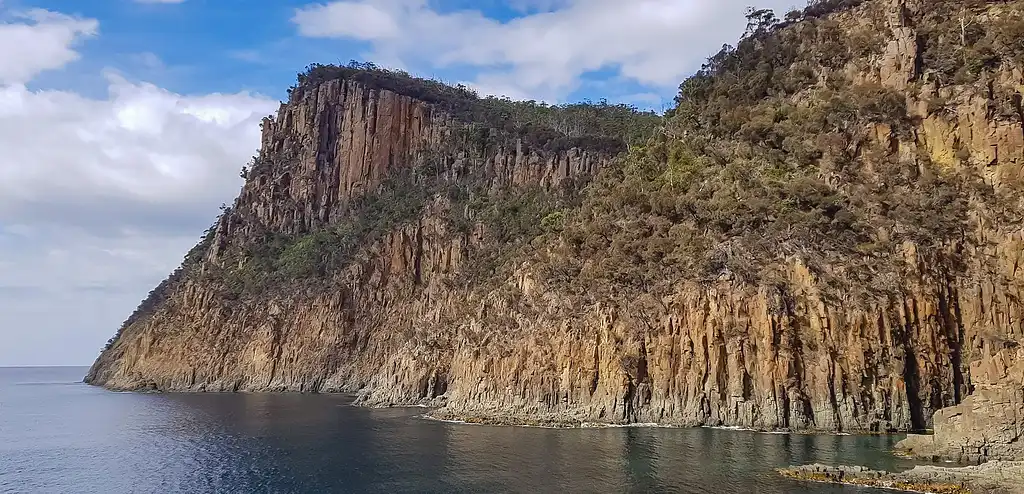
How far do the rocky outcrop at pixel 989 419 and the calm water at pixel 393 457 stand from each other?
3744 millimetres

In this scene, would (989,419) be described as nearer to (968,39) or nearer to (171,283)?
(968,39)

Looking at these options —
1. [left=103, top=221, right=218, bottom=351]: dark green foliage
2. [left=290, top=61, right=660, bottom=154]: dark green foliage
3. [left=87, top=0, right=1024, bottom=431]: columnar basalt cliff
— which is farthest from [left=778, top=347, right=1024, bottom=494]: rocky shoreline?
[left=103, top=221, right=218, bottom=351]: dark green foliage

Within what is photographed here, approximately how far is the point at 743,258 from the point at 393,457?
3548cm

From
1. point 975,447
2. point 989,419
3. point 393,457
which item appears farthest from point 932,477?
point 393,457

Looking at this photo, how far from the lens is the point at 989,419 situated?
45062mm

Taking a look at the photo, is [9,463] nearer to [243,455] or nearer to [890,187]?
[243,455]

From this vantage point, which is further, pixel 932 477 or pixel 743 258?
pixel 743 258

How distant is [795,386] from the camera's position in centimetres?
6294

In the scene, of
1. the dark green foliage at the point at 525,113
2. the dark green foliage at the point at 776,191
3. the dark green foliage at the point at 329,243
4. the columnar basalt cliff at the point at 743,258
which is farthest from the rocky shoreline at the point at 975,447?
the dark green foliage at the point at 329,243

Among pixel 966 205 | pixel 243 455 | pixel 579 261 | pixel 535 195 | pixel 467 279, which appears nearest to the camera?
pixel 243 455

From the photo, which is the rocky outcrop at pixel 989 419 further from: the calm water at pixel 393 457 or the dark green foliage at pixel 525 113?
the dark green foliage at pixel 525 113

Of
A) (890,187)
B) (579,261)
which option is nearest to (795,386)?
(890,187)

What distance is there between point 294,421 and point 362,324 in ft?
150

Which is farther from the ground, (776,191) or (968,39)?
(968,39)
